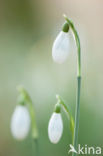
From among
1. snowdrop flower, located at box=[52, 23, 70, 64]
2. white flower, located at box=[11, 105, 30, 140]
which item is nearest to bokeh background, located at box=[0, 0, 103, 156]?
white flower, located at box=[11, 105, 30, 140]

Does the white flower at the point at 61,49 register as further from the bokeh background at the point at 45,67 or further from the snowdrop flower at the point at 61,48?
the bokeh background at the point at 45,67

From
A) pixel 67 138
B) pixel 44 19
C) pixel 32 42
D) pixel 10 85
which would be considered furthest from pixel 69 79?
pixel 44 19

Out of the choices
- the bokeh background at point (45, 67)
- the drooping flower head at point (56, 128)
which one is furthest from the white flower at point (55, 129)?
the bokeh background at point (45, 67)

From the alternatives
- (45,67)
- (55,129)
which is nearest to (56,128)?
(55,129)

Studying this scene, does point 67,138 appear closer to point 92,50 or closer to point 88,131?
point 88,131

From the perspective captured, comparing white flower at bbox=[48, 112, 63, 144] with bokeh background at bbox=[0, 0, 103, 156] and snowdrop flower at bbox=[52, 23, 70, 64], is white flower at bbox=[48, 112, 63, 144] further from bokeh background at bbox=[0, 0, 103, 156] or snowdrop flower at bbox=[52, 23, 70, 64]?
bokeh background at bbox=[0, 0, 103, 156]

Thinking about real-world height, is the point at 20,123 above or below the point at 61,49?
below

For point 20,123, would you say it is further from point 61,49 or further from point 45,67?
point 45,67

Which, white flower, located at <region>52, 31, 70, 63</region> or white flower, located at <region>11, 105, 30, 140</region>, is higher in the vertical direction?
white flower, located at <region>52, 31, 70, 63</region>
